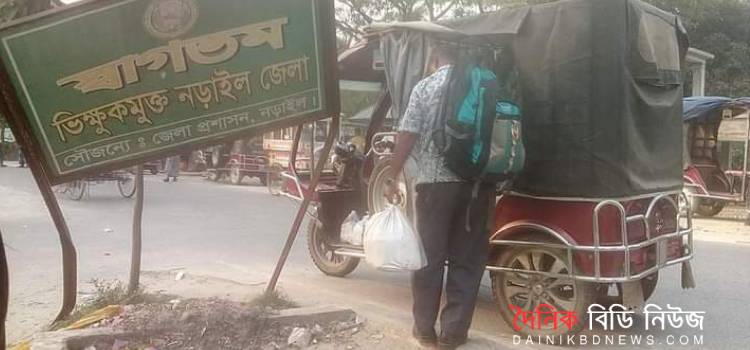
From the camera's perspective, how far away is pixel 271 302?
4754 mm

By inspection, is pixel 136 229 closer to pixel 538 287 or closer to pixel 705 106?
pixel 538 287

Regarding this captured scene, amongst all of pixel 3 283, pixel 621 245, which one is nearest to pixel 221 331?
pixel 3 283

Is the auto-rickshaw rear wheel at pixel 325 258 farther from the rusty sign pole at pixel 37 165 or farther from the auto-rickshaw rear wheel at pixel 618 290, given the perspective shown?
the rusty sign pole at pixel 37 165

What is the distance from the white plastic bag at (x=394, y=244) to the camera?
4020 millimetres

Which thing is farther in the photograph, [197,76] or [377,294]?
[377,294]

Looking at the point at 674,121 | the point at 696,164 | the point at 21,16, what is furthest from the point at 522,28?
the point at 696,164

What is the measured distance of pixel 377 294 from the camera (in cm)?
609

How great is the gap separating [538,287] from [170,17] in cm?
298

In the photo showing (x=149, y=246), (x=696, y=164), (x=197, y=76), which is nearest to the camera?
(x=197, y=76)

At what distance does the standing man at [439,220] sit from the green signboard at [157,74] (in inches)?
24.2

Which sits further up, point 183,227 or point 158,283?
point 158,283

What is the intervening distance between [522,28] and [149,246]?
5633 mm

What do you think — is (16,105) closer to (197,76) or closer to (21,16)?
(21,16)

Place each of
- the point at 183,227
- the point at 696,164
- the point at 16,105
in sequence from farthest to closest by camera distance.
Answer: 1. the point at 696,164
2. the point at 183,227
3. the point at 16,105
